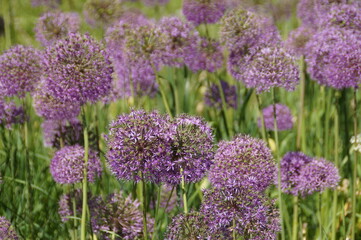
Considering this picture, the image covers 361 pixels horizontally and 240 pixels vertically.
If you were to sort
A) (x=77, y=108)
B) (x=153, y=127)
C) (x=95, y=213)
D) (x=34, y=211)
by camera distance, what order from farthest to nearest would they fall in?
(x=34, y=211), (x=77, y=108), (x=95, y=213), (x=153, y=127)

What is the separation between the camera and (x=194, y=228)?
260 cm

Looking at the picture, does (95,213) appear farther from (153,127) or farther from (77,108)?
(153,127)

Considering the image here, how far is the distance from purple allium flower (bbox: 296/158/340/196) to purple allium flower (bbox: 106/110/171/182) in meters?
1.13

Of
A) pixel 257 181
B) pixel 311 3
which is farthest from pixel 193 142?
pixel 311 3

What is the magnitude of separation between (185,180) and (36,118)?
3.55 metres

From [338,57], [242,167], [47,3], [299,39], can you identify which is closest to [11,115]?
[242,167]

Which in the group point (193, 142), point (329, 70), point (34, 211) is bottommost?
point (34, 211)

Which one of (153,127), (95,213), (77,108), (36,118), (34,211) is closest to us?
(153,127)

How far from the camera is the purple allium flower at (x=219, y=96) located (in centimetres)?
496

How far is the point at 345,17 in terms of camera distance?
3.98 metres

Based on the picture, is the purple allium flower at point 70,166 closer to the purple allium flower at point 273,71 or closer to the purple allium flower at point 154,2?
the purple allium flower at point 273,71

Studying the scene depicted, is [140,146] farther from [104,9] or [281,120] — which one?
[104,9]

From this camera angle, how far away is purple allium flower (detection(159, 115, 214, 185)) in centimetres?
261

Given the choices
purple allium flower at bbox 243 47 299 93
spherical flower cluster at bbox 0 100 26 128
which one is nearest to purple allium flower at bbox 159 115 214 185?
purple allium flower at bbox 243 47 299 93
